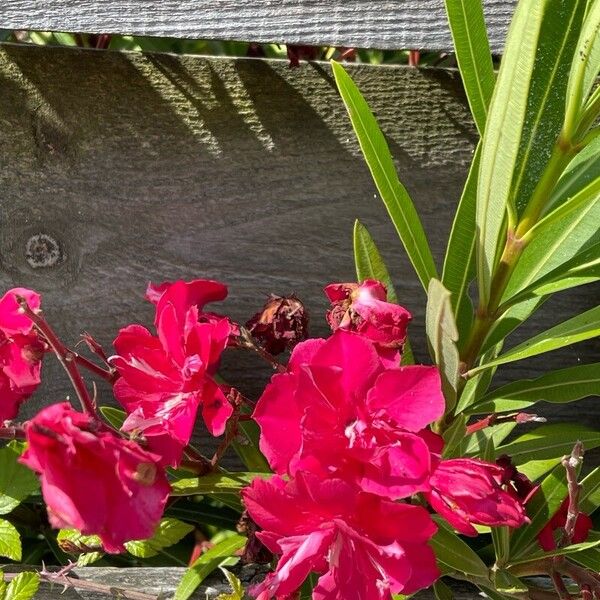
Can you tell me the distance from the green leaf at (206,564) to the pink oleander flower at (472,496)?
37 cm

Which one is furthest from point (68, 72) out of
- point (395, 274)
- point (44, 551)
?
point (44, 551)

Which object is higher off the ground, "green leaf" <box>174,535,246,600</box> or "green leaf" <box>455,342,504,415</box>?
"green leaf" <box>455,342,504,415</box>

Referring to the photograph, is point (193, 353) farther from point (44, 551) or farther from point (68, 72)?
point (44, 551)

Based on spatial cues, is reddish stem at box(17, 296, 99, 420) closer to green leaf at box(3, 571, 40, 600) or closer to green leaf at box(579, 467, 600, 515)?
green leaf at box(3, 571, 40, 600)

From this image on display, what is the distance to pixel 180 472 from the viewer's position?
42.0 inches

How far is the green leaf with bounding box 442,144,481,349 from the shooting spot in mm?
976

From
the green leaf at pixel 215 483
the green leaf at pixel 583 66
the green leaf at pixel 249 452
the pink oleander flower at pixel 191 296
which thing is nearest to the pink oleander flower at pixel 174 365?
the pink oleander flower at pixel 191 296

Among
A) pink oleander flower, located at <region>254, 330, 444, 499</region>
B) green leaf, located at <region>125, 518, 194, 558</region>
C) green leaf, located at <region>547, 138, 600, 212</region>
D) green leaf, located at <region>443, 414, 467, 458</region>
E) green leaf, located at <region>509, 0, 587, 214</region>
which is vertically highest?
green leaf, located at <region>509, 0, 587, 214</region>

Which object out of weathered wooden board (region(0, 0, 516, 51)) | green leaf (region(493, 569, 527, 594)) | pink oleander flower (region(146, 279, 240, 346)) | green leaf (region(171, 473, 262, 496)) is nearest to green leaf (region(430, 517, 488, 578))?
green leaf (region(493, 569, 527, 594))

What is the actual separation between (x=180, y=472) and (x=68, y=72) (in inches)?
21.2

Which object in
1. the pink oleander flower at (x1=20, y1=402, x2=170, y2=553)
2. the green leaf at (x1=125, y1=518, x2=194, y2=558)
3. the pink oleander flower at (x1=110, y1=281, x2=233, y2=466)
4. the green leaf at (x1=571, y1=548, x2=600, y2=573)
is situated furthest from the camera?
the green leaf at (x1=125, y1=518, x2=194, y2=558)

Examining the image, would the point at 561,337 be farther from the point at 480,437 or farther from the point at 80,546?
the point at 80,546

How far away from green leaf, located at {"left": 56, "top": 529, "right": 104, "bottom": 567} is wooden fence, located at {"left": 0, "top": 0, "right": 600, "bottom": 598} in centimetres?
28

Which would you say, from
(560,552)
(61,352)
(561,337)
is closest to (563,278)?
(561,337)
